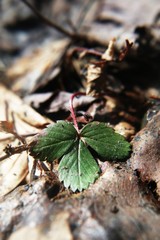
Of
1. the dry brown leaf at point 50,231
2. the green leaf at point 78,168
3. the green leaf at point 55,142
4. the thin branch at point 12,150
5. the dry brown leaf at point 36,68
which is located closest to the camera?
the dry brown leaf at point 50,231

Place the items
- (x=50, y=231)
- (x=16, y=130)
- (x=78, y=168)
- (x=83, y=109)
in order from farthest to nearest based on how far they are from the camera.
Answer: (x=83, y=109) → (x=16, y=130) → (x=78, y=168) → (x=50, y=231)

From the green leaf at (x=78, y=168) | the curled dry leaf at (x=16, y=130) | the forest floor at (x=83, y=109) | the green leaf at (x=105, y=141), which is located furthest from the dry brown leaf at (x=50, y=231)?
the green leaf at (x=105, y=141)

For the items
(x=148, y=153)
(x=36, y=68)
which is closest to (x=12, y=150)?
(x=148, y=153)

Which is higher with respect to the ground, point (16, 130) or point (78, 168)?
point (16, 130)

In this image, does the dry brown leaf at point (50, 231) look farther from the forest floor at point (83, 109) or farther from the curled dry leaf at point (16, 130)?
the curled dry leaf at point (16, 130)

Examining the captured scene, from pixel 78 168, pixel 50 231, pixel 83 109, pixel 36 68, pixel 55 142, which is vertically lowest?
pixel 50 231

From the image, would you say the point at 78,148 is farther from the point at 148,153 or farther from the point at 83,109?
the point at 83,109

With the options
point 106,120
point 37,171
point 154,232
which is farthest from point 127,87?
point 154,232

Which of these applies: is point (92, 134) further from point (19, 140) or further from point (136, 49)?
point (136, 49)
